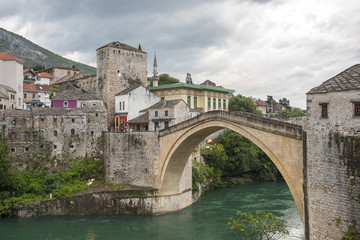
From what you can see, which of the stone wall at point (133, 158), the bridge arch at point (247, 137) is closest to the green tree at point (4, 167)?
the stone wall at point (133, 158)

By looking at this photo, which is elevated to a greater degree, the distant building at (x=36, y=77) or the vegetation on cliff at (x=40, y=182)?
the distant building at (x=36, y=77)

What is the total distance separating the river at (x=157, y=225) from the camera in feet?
71.0

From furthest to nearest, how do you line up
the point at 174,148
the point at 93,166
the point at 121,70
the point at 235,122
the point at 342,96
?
the point at 121,70
the point at 93,166
the point at 174,148
the point at 235,122
the point at 342,96

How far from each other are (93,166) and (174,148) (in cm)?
875

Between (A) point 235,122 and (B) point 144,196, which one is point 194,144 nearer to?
(B) point 144,196

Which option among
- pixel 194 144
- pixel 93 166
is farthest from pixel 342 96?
pixel 93 166

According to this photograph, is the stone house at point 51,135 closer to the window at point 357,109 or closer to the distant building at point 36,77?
the window at point 357,109

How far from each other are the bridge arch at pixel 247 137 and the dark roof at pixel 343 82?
108 inches

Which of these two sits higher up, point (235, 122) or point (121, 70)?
point (121, 70)

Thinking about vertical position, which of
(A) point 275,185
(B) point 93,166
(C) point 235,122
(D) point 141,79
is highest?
(D) point 141,79

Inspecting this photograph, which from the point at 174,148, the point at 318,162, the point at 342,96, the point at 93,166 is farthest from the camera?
the point at 93,166

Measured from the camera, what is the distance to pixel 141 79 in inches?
1544

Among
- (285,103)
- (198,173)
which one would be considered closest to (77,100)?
(198,173)

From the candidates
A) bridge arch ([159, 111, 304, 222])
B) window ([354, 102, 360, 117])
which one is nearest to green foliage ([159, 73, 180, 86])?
bridge arch ([159, 111, 304, 222])
